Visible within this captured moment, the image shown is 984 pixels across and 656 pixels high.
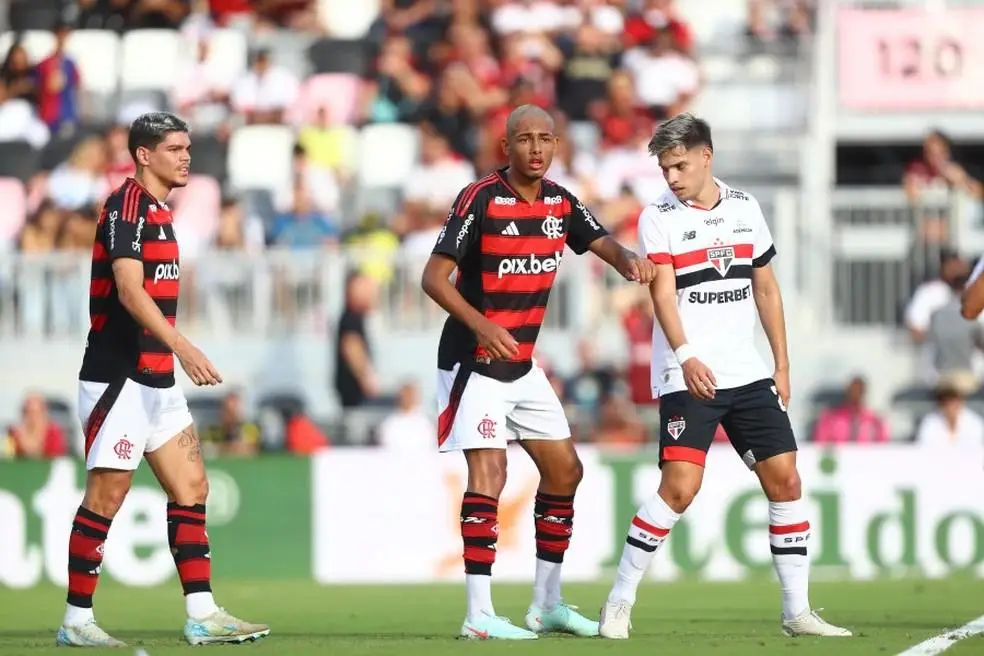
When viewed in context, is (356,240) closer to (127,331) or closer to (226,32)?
(226,32)

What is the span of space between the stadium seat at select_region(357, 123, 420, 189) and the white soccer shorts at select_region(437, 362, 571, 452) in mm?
11500

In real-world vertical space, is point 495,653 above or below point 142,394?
below

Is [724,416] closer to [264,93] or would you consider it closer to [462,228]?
[462,228]

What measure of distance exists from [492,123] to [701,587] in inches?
293

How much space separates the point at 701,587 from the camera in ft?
51.0

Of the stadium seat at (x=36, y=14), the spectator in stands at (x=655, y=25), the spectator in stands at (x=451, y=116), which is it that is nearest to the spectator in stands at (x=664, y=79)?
the spectator in stands at (x=655, y=25)

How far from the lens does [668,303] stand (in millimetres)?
9750

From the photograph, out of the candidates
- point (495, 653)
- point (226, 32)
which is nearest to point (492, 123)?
point (226, 32)

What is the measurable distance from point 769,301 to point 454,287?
1522 mm

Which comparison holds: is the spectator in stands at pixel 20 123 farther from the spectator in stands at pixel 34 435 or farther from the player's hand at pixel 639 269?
the player's hand at pixel 639 269

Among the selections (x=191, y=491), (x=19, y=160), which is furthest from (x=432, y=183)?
(x=191, y=491)

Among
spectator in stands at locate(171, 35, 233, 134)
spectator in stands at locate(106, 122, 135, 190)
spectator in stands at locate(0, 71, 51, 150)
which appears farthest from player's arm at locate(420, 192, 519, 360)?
spectator in stands at locate(0, 71, 51, 150)

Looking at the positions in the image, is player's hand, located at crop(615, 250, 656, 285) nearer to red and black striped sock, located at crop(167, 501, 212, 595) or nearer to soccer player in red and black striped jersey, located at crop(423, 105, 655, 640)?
soccer player in red and black striped jersey, located at crop(423, 105, 655, 640)

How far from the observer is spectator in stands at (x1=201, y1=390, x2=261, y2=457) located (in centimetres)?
1845
